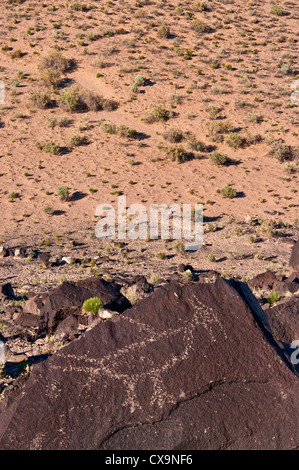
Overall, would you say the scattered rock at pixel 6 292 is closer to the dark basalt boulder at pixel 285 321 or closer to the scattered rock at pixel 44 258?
the scattered rock at pixel 44 258

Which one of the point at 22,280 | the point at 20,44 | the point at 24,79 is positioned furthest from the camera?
the point at 20,44

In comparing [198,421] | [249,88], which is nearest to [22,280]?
[198,421]

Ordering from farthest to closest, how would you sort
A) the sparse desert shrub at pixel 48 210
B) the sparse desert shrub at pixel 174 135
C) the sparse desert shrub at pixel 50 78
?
the sparse desert shrub at pixel 50 78, the sparse desert shrub at pixel 174 135, the sparse desert shrub at pixel 48 210

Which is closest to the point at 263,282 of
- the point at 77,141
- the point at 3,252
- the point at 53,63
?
the point at 3,252

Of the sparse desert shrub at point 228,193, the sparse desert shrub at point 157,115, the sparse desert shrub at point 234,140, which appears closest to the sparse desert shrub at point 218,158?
the sparse desert shrub at point 234,140

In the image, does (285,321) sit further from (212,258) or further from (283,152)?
(283,152)

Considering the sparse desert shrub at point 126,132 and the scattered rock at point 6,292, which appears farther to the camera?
the sparse desert shrub at point 126,132
